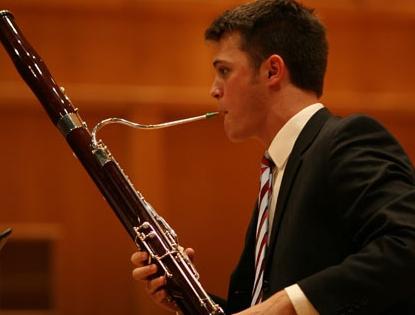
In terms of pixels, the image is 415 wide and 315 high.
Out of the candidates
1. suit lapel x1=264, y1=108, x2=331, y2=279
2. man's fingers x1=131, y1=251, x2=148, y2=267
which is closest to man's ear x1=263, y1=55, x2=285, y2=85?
suit lapel x1=264, y1=108, x2=331, y2=279

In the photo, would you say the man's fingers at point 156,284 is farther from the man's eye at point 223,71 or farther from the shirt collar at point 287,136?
the man's eye at point 223,71

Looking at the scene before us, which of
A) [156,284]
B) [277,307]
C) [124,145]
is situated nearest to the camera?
[277,307]

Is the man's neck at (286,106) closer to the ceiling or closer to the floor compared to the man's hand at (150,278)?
closer to the ceiling

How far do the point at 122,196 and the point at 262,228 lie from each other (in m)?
0.33

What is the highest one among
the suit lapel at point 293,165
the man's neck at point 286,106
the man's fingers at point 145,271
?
the man's neck at point 286,106

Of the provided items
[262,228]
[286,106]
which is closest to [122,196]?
[262,228]

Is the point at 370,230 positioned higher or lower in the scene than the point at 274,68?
lower

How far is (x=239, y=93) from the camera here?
1.89 metres

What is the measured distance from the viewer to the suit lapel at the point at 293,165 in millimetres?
1703

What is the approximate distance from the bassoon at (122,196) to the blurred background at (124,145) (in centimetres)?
177

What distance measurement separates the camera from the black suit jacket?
1471 mm

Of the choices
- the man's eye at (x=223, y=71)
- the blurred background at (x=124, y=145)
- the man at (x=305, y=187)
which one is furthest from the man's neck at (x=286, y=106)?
the blurred background at (x=124, y=145)

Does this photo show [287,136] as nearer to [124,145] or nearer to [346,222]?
[346,222]

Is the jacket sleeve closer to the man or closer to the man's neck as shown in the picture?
the man
